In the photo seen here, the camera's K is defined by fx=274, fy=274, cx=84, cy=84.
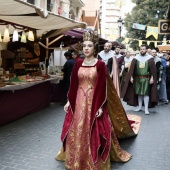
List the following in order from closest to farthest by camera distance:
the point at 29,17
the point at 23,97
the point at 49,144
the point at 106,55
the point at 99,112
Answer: the point at 99,112 → the point at 49,144 → the point at 29,17 → the point at 23,97 → the point at 106,55

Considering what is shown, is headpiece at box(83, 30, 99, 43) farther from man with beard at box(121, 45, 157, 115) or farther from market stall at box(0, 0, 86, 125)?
man with beard at box(121, 45, 157, 115)

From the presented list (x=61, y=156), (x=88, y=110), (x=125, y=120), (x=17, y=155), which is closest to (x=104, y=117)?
(x=88, y=110)

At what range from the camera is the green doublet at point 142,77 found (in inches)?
307

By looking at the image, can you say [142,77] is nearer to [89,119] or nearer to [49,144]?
[49,144]

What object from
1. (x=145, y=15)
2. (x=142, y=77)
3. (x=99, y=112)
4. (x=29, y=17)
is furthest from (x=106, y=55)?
(x=145, y=15)

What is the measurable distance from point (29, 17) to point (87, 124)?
12.7 ft

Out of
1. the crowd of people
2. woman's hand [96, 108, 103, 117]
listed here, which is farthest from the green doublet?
woman's hand [96, 108, 103, 117]

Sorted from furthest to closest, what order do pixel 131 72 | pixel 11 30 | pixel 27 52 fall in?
1. pixel 27 52
2. pixel 11 30
3. pixel 131 72

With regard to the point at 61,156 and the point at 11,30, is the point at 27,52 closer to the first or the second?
the point at 11,30

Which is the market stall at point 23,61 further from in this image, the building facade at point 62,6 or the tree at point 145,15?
the tree at point 145,15

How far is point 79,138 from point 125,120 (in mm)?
1623

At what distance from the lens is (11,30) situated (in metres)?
8.69

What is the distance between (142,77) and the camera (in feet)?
26.0

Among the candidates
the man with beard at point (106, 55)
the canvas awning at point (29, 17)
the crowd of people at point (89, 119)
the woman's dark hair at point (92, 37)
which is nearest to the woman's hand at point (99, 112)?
the crowd of people at point (89, 119)
